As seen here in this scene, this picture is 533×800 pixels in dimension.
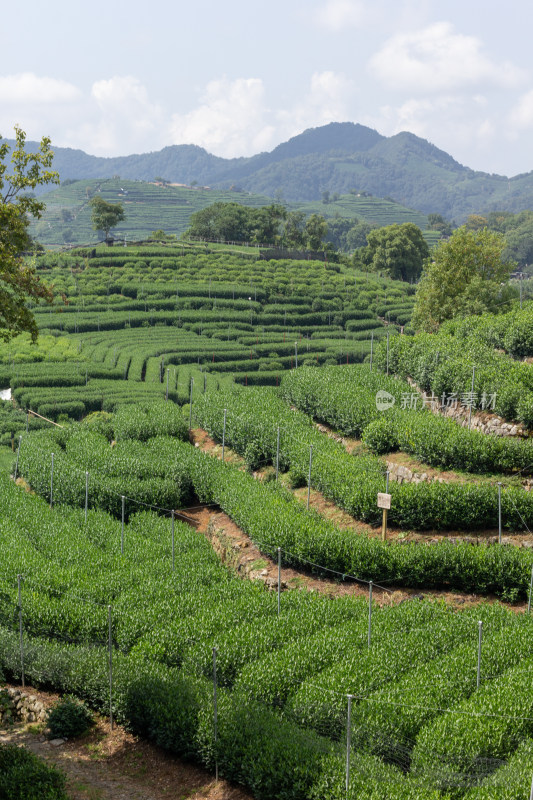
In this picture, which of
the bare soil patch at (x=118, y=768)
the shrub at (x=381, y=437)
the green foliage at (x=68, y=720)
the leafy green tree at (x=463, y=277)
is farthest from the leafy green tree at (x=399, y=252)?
the bare soil patch at (x=118, y=768)

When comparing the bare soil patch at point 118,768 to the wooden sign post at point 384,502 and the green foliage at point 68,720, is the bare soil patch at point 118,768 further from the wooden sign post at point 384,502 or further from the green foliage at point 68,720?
the wooden sign post at point 384,502

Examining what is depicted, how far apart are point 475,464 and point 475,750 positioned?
1296 centimetres

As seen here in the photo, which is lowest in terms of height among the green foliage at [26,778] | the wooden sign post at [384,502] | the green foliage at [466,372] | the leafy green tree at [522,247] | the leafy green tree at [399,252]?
the green foliage at [26,778]

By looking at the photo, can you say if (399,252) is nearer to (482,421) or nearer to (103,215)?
(103,215)

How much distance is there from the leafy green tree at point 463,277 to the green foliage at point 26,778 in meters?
40.9

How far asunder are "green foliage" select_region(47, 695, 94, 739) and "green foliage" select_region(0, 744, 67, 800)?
246 cm

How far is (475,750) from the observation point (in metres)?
13.7

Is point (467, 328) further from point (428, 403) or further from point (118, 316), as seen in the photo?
point (118, 316)

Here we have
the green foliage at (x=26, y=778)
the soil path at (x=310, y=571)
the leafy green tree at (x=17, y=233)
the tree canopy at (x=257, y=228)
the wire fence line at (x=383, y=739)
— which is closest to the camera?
the green foliage at (x=26, y=778)

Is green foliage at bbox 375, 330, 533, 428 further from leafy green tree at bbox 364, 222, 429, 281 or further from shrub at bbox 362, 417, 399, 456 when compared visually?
leafy green tree at bbox 364, 222, 429, 281

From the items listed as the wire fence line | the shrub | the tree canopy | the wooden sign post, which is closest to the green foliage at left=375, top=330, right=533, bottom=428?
the shrub

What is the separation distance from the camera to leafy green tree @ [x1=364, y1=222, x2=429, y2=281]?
3949 inches

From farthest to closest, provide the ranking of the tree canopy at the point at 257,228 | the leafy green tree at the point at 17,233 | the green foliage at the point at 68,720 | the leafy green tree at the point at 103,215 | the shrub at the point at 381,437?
the tree canopy at the point at 257,228
the leafy green tree at the point at 103,215
the shrub at the point at 381,437
the leafy green tree at the point at 17,233
the green foliage at the point at 68,720

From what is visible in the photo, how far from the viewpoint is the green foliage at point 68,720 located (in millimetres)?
16547
